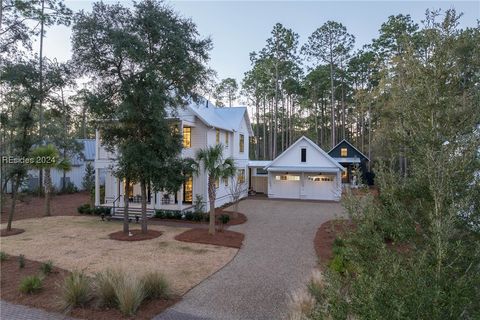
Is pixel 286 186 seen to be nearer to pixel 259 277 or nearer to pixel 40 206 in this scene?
pixel 40 206

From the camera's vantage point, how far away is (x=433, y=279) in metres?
2.75

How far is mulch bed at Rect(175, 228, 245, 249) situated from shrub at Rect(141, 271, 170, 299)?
5.41 meters

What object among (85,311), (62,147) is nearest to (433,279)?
(85,311)

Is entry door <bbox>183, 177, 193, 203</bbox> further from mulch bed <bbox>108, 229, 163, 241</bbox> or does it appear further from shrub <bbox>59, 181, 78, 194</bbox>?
shrub <bbox>59, 181, 78, 194</bbox>

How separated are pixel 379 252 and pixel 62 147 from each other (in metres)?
29.9

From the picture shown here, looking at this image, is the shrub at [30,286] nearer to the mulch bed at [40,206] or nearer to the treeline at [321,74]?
the mulch bed at [40,206]

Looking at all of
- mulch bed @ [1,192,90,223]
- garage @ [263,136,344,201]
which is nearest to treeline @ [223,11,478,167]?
garage @ [263,136,344,201]

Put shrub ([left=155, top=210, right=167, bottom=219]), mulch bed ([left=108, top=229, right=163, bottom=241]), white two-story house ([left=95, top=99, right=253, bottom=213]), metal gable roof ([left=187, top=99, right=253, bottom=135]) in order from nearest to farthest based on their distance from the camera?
mulch bed ([left=108, top=229, right=163, bottom=241]) → shrub ([left=155, top=210, right=167, bottom=219]) → white two-story house ([left=95, top=99, right=253, bottom=213]) → metal gable roof ([left=187, top=99, right=253, bottom=135])

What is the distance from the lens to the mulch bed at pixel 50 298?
6.83 meters

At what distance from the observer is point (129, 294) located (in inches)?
271

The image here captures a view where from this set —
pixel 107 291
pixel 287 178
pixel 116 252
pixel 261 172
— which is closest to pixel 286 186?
pixel 287 178

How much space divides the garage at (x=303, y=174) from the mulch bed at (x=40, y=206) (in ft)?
49.8

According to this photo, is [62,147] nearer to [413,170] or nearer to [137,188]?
[137,188]

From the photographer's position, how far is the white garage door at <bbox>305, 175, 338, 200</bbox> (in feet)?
89.9
